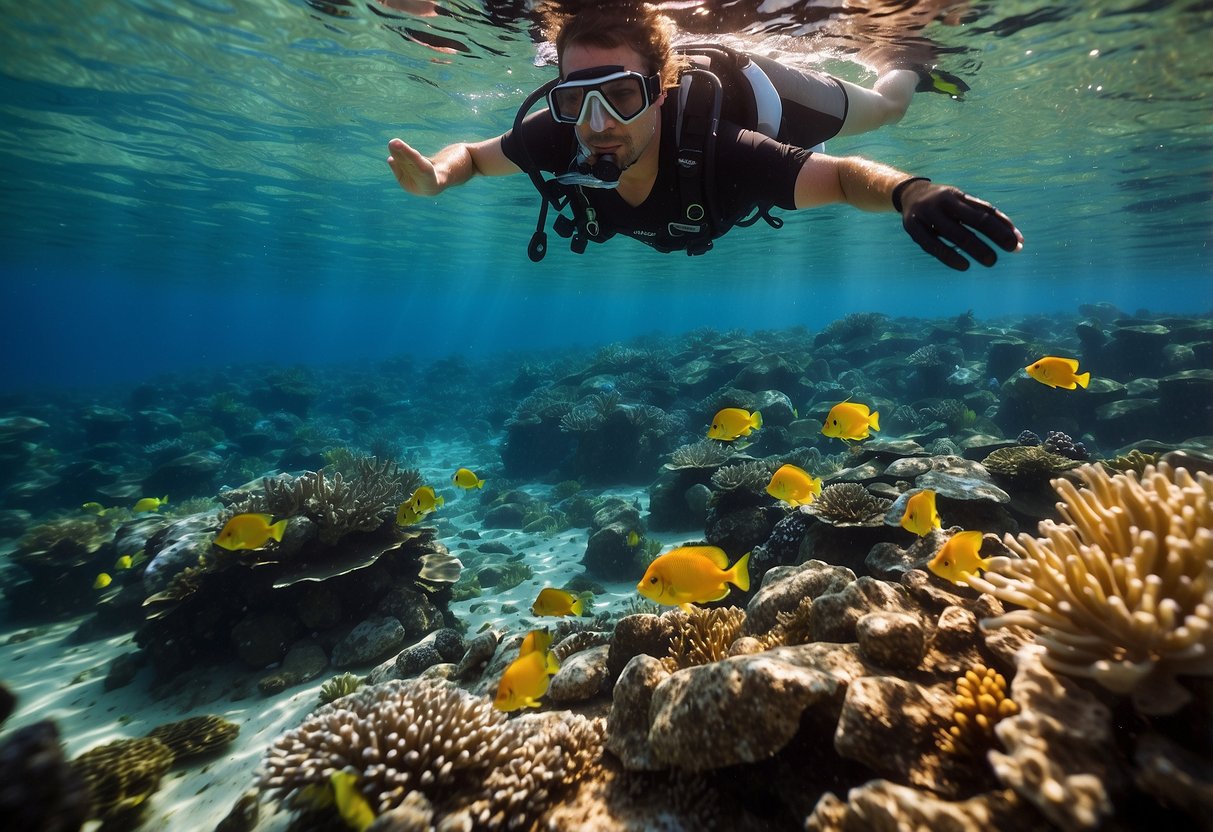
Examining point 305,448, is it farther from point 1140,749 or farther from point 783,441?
point 1140,749

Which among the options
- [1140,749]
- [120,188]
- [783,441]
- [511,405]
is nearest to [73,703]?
[1140,749]

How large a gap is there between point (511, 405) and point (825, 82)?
2069 cm

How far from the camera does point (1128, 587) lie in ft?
5.83

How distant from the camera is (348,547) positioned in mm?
7020

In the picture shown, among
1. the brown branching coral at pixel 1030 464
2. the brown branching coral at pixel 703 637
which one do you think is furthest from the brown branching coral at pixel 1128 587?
the brown branching coral at pixel 1030 464

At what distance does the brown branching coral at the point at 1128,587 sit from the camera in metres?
1.65

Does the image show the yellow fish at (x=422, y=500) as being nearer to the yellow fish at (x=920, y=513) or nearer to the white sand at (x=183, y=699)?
the white sand at (x=183, y=699)

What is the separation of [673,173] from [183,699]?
829cm

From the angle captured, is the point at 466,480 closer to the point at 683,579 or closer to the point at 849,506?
the point at 683,579

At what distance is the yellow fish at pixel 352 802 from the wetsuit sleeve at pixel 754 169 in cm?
447

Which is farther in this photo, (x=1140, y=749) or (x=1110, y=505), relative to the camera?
(x=1110, y=505)

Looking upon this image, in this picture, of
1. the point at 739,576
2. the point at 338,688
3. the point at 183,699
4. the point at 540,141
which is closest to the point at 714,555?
the point at 739,576

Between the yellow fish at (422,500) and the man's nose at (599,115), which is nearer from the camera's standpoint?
the man's nose at (599,115)

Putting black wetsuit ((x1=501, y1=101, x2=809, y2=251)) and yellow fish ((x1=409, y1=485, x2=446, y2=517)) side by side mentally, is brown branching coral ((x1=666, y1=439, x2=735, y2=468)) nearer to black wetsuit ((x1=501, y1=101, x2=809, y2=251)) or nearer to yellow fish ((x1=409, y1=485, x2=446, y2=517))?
yellow fish ((x1=409, y1=485, x2=446, y2=517))
